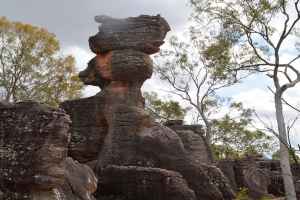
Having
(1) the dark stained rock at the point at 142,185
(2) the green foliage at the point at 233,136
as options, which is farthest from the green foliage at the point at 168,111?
(1) the dark stained rock at the point at 142,185

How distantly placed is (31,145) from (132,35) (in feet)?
29.8

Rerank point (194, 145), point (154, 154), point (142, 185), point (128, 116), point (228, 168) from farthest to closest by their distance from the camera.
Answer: point (228, 168) < point (194, 145) < point (128, 116) < point (154, 154) < point (142, 185)

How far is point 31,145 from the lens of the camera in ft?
20.8

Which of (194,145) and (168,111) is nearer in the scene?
(194,145)

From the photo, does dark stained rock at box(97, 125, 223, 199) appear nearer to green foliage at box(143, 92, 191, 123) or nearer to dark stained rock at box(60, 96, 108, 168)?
dark stained rock at box(60, 96, 108, 168)

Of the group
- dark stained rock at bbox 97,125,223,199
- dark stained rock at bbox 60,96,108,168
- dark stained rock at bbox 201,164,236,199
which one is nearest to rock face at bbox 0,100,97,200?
dark stained rock at bbox 97,125,223,199

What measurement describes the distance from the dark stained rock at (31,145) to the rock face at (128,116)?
6.21 meters

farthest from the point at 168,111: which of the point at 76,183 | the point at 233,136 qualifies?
the point at 76,183

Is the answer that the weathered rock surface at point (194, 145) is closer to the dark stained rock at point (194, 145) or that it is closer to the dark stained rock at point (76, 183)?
the dark stained rock at point (194, 145)

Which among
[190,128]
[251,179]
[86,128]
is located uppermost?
[190,128]

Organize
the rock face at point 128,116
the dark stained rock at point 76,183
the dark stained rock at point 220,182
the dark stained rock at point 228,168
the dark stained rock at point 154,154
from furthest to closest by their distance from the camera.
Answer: the dark stained rock at point 228,168, the dark stained rock at point 220,182, the rock face at point 128,116, the dark stained rock at point 154,154, the dark stained rock at point 76,183

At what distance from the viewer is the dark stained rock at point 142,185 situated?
10391mm

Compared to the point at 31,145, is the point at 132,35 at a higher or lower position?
higher

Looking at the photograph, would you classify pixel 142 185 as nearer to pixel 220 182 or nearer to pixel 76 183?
pixel 76 183
